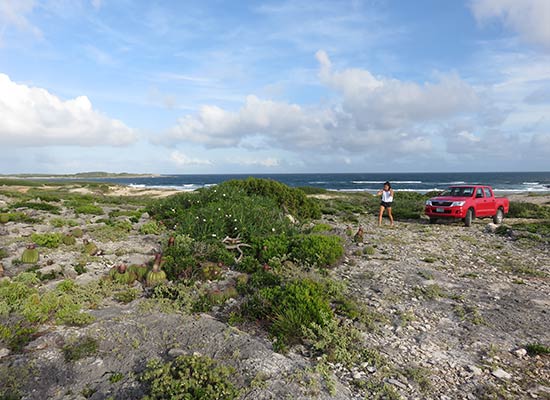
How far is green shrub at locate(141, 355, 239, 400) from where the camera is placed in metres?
3.62

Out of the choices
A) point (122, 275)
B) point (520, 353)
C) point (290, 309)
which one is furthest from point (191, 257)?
point (520, 353)

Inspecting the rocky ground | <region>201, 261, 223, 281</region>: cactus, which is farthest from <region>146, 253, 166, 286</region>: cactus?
<region>201, 261, 223, 281</region>: cactus

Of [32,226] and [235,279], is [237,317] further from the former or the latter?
[32,226]

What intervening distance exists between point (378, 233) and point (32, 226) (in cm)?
1287

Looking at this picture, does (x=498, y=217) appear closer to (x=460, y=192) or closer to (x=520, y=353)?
(x=460, y=192)

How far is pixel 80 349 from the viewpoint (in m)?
4.62

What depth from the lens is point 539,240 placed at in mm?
13031

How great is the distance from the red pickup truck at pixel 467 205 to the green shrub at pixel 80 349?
15.7m

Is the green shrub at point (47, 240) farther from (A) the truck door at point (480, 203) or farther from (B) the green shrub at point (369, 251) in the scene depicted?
(A) the truck door at point (480, 203)

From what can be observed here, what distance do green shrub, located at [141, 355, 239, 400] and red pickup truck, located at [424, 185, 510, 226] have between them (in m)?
15.1

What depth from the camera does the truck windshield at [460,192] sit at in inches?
671

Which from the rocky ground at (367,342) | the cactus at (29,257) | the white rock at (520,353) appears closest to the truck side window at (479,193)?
the rocky ground at (367,342)

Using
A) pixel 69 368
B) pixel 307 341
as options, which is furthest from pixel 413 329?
pixel 69 368

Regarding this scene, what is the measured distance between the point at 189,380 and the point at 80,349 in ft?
6.26
